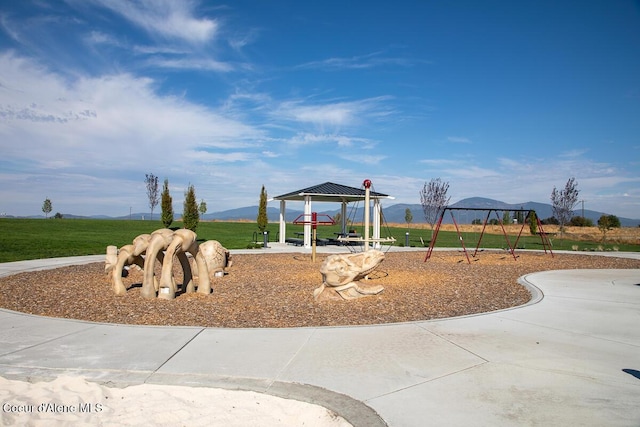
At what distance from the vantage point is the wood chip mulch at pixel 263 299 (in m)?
6.92

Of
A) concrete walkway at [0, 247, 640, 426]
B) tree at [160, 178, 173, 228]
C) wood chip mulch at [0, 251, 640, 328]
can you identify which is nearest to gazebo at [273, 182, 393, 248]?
tree at [160, 178, 173, 228]

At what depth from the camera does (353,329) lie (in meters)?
6.05

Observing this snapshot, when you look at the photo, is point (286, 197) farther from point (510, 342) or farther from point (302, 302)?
point (510, 342)

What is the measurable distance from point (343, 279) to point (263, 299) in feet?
5.46

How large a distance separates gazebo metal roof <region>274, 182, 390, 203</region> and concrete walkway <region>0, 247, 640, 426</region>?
16846 millimetres

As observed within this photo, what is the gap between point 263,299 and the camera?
28.1 feet

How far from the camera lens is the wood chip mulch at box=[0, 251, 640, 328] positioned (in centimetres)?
692

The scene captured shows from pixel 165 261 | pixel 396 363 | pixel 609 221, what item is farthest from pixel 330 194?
pixel 609 221

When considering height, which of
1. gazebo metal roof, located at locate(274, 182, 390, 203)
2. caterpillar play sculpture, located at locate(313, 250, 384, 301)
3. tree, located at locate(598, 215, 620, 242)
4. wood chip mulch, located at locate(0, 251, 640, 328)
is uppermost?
gazebo metal roof, located at locate(274, 182, 390, 203)

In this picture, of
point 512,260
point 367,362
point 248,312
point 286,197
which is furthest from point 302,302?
point 286,197

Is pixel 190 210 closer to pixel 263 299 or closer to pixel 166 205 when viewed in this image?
pixel 166 205

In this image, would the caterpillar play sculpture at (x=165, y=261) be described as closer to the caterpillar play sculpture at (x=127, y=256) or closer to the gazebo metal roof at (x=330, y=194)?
the caterpillar play sculpture at (x=127, y=256)

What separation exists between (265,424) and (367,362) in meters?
1.70

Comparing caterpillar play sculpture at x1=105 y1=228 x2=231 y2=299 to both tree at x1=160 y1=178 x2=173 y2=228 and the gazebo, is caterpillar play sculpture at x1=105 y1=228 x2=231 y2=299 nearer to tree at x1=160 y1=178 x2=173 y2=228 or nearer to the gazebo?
the gazebo
